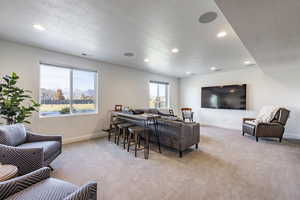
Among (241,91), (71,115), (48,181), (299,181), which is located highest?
(241,91)

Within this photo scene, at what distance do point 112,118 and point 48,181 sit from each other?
323 cm

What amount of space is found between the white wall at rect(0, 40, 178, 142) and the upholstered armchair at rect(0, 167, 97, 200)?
2805 millimetres

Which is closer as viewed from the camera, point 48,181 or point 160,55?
point 48,181

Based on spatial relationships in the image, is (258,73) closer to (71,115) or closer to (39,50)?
(71,115)

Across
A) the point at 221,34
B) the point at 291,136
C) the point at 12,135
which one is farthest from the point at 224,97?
the point at 12,135

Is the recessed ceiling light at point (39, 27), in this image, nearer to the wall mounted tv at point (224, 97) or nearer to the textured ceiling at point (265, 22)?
the textured ceiling at point (265, 22)

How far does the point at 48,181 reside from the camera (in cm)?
117

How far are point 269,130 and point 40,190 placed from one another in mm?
5203

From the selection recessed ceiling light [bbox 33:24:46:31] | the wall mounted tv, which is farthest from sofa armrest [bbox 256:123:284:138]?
recessed ceiling light [bbox 33:24:46:31]

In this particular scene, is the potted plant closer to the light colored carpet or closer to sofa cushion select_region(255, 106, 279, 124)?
the light colored carpet

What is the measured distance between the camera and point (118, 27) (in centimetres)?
224

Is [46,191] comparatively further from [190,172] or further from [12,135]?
[190,172]

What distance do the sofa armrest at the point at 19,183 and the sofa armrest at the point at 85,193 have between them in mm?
535

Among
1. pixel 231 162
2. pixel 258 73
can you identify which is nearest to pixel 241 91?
pixel 258 73
